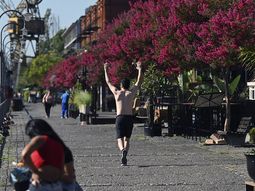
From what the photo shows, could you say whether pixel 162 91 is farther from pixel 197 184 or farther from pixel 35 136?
pixel 35 136

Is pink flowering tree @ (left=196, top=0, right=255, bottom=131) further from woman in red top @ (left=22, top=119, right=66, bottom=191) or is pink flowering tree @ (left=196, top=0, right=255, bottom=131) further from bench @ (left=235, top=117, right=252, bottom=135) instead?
woman in red top @ (left=22, top=119, right=66, bottom=191)

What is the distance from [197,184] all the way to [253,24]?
7.29 meters

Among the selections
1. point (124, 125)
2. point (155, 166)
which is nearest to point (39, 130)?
point (155, 166)

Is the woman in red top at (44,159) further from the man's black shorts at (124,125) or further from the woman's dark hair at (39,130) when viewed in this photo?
the man's black shorts at (124,125)

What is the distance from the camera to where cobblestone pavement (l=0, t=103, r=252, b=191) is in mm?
12438

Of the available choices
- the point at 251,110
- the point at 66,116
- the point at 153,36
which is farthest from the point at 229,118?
the point at 66,116

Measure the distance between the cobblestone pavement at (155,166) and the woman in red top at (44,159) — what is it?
4.96 metres

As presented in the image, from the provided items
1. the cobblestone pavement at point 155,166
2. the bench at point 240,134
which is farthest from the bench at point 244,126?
the cobblestone pavement at point 155,166

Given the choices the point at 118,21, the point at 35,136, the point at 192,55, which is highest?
the point at 118,21

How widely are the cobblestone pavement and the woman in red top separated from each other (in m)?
4.96

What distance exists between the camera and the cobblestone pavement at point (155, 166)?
12.4 metres

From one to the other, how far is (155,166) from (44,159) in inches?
333

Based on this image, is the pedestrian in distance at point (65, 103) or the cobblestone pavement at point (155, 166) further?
the pedestrian in distance at point (65, 103)

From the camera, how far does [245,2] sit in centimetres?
1898
